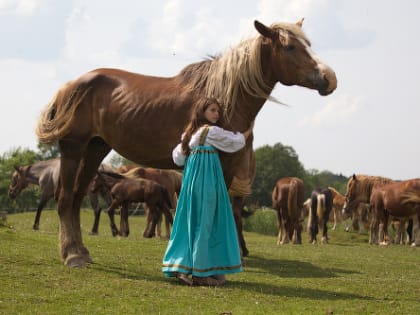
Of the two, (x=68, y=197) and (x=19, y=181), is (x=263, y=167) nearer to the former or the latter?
(x=19, y=181)

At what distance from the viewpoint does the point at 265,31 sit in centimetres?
753

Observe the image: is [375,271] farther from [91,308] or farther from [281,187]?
[281,187]

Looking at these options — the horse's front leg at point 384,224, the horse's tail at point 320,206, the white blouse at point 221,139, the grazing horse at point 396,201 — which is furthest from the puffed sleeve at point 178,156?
the horse's tail at point 320,206

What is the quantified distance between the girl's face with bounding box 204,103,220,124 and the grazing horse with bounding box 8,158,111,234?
12163mm

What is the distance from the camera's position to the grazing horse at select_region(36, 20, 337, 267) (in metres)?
7.48

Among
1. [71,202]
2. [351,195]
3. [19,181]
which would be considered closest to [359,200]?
[351,195]

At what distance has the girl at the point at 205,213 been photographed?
689 cm

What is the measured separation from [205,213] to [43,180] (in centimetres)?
1479

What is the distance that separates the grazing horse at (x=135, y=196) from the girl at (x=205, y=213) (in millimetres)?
10797

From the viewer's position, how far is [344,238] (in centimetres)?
2716

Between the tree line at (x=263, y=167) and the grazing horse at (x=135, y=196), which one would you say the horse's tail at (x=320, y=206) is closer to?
the grazing horse at (x=135, y=196)

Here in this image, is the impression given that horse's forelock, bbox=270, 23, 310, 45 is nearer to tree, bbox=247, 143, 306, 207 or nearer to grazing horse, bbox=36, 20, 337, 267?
grazing horse, bbox=36, 20, 337, 267

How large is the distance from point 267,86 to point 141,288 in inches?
109

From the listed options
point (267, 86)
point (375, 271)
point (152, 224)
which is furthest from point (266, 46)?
point (152, 224)
